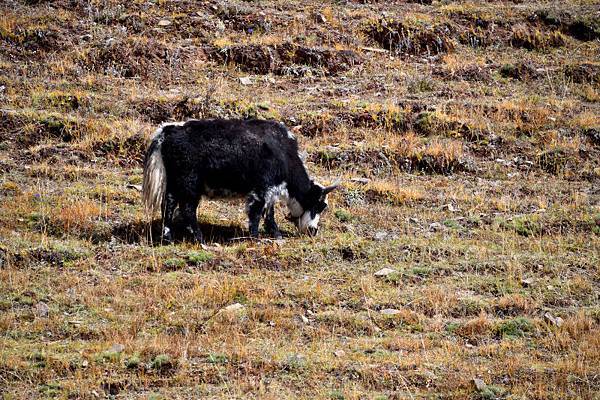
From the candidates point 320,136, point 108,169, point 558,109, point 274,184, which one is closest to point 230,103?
point 320,136

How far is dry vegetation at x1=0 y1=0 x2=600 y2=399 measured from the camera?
28.3ft

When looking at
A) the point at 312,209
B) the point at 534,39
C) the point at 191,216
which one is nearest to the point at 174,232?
the point at 191,216

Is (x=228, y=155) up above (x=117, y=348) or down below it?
above

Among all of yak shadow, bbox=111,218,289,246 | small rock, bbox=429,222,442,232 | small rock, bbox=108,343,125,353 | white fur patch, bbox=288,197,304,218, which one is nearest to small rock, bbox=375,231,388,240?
small rock, bbox=429,222,442,232

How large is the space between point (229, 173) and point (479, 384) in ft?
19.3

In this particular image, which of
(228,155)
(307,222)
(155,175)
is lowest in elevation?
(307,222)

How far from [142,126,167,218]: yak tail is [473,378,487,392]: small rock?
609 centimetres

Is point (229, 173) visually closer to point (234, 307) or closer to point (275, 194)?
point (275, 194)

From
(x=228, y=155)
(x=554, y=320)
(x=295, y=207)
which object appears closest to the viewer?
(x=554, y=320)

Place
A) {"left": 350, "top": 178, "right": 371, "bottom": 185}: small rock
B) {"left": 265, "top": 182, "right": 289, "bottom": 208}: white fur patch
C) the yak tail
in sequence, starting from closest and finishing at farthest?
the yak tail
{"left": 265, "top": 182, "right": 289, "bottom": 208}: white fur patch
{"left": 350, "top": 178, "right": 371, "bottom": 185}: small rock

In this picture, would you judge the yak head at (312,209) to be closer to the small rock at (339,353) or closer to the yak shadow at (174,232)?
the yak shadow at (174,232)

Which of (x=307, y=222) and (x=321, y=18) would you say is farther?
(x=321, y=18)

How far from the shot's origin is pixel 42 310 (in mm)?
9641

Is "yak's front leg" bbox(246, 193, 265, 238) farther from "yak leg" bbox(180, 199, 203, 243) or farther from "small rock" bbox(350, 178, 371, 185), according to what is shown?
"small rock" bbox(350, 178, 371, 185)
